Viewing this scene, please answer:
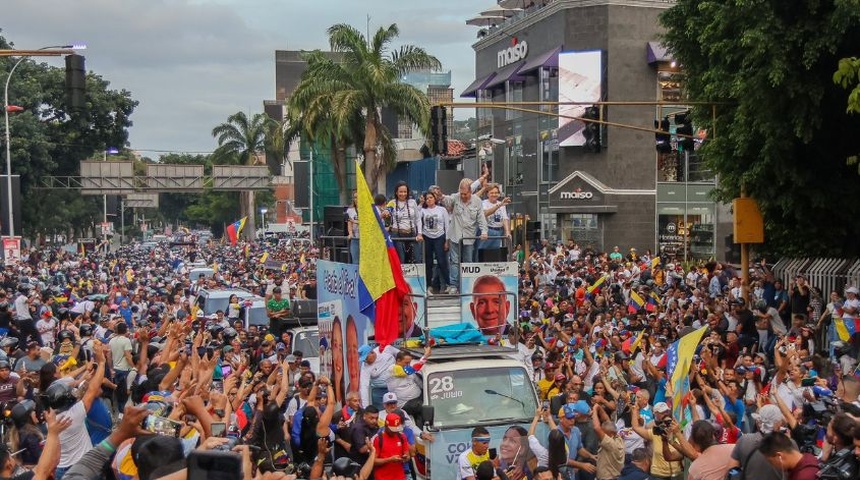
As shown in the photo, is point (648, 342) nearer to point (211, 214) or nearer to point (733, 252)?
point (733, 252)

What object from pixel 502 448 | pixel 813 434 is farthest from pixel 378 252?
pixel 813 434

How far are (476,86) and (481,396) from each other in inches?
1784

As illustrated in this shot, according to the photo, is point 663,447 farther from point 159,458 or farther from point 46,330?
point 46,330

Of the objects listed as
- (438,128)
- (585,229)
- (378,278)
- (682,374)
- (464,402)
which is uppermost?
(438,128)

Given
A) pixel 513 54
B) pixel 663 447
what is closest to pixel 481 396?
pixel 663 447

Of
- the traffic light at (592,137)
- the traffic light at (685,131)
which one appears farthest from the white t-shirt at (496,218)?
the traffic light at (592,137)

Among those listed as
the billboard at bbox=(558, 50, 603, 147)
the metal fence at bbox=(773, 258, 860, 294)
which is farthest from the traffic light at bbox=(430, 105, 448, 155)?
the billboard at bbox=(558, 50, 603, 147)

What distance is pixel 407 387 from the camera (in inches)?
478

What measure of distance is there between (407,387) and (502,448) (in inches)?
63.8

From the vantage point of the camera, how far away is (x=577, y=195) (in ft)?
153

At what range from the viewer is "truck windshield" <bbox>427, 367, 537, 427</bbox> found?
1177 centimetres

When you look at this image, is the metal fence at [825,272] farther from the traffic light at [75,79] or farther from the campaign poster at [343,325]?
the traffic light at [75,79]

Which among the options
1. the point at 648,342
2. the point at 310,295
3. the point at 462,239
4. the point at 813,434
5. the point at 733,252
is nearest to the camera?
the point at 813,434

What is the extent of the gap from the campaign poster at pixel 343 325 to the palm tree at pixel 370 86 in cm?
2307
